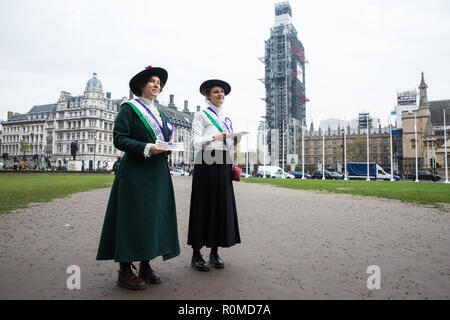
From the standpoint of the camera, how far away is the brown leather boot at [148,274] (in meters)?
2.96

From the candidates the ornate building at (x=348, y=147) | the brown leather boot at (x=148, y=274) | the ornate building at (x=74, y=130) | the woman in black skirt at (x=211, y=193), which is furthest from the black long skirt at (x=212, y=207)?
the ornate building at (x=348, y=147)

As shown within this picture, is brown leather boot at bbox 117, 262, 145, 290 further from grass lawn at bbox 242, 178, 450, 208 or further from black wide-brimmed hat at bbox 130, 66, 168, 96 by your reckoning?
grass lawn at bbox 242, 178, 450, 208

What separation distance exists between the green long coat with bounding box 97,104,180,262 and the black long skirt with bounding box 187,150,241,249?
434 millimetres

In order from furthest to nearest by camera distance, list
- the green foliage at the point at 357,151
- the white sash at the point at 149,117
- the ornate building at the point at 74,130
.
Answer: the ornate building at the point at 74,130 < the green foliage at the point at 357,151 < the white sash at the point at 149,117

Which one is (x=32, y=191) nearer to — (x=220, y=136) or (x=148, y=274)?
(x=148, y=274)

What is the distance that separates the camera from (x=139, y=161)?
3.06m

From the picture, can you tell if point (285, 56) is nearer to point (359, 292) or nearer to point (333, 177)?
point (333, 177)

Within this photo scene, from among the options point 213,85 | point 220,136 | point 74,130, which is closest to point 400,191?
point 213,85

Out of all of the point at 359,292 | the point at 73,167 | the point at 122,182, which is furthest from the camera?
the point at 73,167

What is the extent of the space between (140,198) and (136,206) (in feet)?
0.29

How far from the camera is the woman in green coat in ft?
9.43

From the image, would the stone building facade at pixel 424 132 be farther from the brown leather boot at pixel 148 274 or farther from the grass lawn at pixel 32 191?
the brown leather boot at pixel 148 274
